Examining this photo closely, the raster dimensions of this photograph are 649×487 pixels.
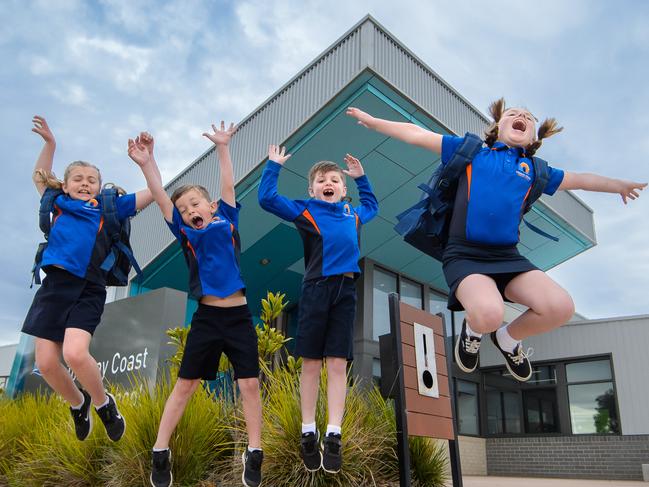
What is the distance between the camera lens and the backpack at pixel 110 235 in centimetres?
397

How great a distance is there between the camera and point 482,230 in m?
3.31

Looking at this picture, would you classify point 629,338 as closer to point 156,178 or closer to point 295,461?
point 295,461

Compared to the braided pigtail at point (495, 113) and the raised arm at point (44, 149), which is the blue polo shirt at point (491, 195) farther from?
the raised arm at point (44, 149)

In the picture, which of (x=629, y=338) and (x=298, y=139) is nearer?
(x=298, y=139)

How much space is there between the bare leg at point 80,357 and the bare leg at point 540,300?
102 inches

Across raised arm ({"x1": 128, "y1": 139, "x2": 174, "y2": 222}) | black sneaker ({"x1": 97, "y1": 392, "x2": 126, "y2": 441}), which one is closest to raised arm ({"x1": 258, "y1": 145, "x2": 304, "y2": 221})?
raised arm ({"x1": 128, "y1": 139, "x2": 174, "y2": 222})

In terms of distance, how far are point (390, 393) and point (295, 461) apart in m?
1.15

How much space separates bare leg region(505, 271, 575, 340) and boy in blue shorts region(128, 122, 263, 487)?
1.68 m

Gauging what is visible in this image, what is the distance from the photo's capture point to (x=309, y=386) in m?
3.82

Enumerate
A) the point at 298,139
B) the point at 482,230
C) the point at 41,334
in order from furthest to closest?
the point at 298,139 < the point at 41,334 < the point at 482,230

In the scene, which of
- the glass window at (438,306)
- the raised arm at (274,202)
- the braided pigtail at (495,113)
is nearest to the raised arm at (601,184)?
the braided pigtail at (495,113)

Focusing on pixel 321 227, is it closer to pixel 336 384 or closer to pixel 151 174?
pixel 336 384

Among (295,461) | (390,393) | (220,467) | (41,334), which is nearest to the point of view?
(41,334)

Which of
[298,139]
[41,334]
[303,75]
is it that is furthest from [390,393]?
[303,75]
